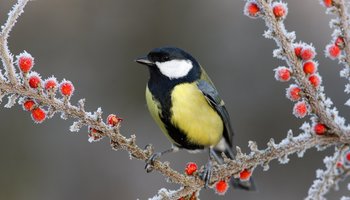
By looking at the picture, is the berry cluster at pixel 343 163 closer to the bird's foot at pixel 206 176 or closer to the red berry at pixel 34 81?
the bird's foot at pixel 206 176

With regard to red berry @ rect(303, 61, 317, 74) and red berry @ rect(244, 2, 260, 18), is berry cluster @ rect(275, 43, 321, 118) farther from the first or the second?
red berry @ rect(244, 2, 260, 18)

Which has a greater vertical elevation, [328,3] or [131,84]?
[131,84]

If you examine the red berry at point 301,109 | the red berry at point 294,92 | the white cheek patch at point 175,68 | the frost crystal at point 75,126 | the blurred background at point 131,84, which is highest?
the blurred background at point 131,84

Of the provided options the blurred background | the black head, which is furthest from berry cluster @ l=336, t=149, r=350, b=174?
the blurred background

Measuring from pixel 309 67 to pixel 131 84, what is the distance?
181 inches

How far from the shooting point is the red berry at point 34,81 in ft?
4.91

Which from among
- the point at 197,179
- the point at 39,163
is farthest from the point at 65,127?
the point at 197,179

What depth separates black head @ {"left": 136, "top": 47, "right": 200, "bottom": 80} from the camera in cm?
281

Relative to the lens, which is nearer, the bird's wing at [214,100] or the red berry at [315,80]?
the red berry at [315,80]

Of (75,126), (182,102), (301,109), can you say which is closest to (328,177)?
(301,109)

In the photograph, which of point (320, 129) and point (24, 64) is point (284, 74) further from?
point (24, 64)

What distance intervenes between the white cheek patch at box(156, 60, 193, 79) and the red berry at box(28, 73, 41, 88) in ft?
4.43

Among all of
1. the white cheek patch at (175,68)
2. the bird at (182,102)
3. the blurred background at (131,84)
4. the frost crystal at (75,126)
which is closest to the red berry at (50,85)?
the frost crystal at (75,126)

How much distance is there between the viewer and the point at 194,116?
9.19ft
